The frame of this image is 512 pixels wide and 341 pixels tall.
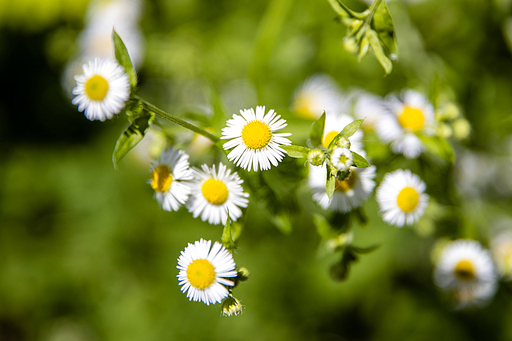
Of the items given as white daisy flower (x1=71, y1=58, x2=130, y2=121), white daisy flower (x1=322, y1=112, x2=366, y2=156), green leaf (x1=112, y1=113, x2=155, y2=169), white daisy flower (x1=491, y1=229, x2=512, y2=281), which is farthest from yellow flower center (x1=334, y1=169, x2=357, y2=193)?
white daisy flower (x1=491, y1=229, x2=512, y2=281)

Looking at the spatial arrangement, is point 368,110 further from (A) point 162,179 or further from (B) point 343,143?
(A) point 162,179

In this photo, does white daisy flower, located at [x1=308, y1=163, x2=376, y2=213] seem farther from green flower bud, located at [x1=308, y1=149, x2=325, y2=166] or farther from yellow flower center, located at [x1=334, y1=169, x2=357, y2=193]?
green flower bud, located at [x1=308, y1=149, x2=325, y2=166]

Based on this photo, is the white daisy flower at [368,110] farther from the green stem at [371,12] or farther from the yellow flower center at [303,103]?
the green stem at [371,12]

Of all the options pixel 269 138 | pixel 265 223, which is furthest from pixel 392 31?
pixel 265 223

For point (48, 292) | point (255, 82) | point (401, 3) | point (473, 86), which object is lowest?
point (48, 292)

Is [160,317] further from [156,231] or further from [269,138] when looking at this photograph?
[269,138]

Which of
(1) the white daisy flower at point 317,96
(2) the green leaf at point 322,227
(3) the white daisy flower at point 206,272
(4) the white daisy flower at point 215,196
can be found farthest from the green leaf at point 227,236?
(1) the white daisy flower at point 317,96
